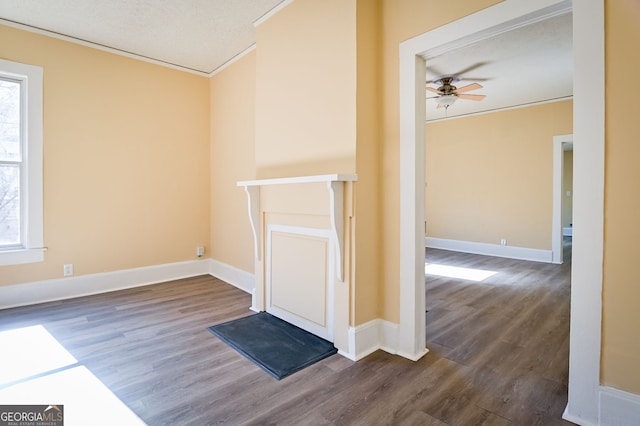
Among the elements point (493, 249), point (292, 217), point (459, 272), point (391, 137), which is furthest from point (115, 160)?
point (493, 249)

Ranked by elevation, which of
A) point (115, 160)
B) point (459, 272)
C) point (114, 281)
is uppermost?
point (115, 160)

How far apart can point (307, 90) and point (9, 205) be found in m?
3.36

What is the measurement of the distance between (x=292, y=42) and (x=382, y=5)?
2.77ft

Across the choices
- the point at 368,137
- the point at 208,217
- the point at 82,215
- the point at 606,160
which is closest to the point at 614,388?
the point at 606,160

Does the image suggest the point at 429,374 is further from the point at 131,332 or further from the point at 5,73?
the point at 5,73

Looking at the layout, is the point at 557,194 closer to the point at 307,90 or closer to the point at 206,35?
the point at 307,90

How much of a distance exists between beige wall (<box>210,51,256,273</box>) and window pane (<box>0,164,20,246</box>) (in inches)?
82.5

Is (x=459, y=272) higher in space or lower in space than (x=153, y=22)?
lower

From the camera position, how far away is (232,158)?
13.9 ft

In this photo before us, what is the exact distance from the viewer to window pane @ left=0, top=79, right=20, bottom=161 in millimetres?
3328

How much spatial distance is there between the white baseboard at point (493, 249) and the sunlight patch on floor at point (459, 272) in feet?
4.84

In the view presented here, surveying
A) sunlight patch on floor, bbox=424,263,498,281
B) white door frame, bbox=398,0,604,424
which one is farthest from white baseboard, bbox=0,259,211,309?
white door frame, bbox=398,0,604,424

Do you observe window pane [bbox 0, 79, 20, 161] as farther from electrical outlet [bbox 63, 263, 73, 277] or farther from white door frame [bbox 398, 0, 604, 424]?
white door frame [bbox 398, 0, 604, 424]

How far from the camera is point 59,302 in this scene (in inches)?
136
